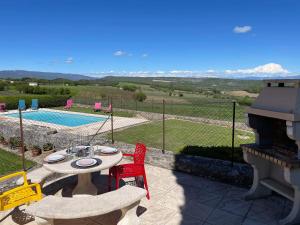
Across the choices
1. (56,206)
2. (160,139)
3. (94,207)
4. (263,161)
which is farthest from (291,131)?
(160,139)

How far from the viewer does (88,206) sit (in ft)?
10.8

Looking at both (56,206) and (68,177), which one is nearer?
(56,206)

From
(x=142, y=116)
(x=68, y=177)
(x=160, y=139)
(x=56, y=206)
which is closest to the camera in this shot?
(x=56, y=206)

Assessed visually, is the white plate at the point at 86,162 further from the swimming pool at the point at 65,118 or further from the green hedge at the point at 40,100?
the green hedge at the point at 40,100

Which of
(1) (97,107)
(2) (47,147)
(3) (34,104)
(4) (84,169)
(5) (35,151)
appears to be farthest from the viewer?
(3) (34,104)

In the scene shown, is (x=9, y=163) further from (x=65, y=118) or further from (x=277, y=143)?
(x=65, y=118)

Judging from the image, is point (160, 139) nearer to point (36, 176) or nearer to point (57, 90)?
point (36, 176)

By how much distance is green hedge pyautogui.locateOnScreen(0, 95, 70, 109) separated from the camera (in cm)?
2139

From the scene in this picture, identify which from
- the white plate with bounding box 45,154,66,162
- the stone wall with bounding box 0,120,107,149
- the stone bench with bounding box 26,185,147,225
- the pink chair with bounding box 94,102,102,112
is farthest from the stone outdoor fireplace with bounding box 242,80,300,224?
the pink chair with bounding box 94,102,102,112

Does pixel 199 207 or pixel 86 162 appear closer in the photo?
pixel 86 162

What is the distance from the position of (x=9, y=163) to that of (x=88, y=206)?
4995 millimetres

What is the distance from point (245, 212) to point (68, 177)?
146 inches

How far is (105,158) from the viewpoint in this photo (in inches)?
181

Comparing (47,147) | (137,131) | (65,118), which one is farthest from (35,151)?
(65,118)
